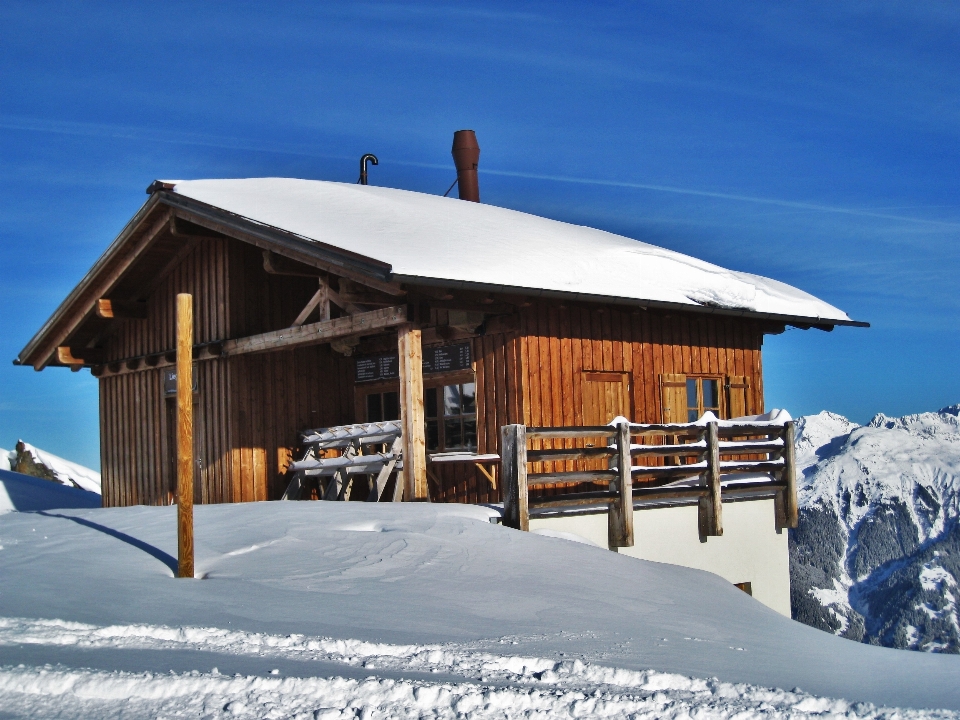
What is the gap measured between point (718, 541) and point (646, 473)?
134 cm

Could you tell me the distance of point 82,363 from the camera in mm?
18328

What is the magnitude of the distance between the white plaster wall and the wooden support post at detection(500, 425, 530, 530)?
0.44m

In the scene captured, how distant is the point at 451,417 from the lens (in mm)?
14055

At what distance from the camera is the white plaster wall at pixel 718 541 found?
432 inches

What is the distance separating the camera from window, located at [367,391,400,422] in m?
15.3

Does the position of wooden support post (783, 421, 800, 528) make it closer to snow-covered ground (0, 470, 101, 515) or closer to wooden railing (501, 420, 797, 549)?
wooden railing (501, 420, 797, 549)

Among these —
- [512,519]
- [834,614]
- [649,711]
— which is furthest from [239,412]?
[834,614]

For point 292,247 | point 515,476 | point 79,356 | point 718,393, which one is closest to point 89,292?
point 79,356

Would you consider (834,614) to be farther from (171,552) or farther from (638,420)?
(171,552)

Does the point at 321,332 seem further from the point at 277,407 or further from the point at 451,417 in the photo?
the point at 277,407

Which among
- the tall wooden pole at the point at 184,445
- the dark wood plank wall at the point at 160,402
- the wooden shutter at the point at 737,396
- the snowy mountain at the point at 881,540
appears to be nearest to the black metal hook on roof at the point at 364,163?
the dark wood plank wall at the point at 160,402

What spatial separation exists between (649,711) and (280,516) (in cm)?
619

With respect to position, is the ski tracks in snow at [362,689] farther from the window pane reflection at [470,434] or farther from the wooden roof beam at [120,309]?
the wooden roof beam at [120,309]

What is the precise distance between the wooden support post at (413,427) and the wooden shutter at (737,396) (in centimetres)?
656
